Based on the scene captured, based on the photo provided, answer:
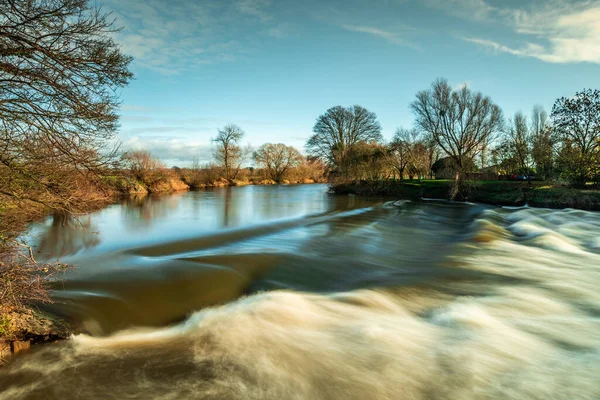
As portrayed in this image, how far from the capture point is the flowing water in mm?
3527

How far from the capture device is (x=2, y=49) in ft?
14.1

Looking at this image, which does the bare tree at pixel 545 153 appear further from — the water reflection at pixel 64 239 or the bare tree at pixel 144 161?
the bare tree at pixel 144 161

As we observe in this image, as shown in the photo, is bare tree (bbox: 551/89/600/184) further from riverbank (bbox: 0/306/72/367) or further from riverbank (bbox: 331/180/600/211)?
riverbank (bbox: 0/306/72/367)

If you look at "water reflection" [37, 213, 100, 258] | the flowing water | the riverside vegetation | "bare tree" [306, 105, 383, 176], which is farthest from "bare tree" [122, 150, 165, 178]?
the flowing water

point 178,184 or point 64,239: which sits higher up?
point 178,184

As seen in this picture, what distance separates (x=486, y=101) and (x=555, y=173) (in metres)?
8.10

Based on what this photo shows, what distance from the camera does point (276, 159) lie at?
66812mm

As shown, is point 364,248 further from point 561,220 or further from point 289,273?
point 561,220

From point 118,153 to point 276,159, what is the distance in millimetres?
62032

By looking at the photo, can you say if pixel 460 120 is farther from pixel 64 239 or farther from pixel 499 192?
pixel 64 239

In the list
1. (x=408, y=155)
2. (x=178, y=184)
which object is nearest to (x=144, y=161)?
(x=178, y=184)

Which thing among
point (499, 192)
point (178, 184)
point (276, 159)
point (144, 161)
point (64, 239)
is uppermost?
point (276, 159)

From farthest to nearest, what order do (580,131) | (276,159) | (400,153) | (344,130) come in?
(276,159) < (344,130) < (400,153) < (580,131)

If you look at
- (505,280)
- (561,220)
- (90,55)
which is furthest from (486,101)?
(90,55)
